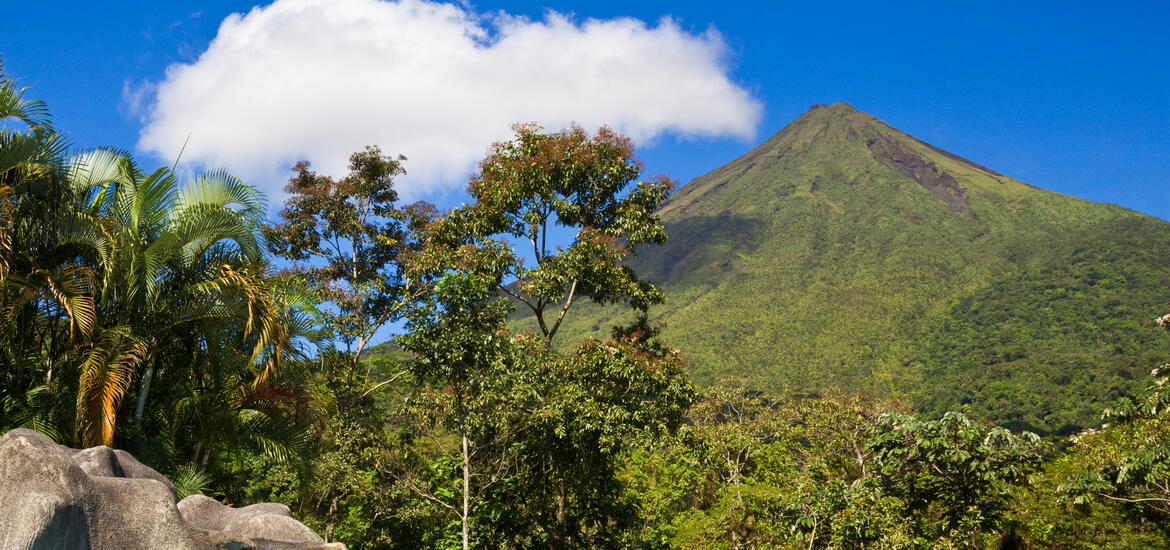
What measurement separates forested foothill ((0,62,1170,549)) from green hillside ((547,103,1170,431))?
4777 cm

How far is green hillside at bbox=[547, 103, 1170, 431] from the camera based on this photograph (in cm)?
6969

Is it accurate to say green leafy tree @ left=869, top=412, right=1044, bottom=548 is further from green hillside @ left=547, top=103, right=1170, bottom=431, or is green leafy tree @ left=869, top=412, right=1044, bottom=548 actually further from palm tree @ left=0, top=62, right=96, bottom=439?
green hillside @ left=547, top=103, right=1170, bottom=431

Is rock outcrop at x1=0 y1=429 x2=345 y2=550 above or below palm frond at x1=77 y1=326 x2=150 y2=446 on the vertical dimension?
below

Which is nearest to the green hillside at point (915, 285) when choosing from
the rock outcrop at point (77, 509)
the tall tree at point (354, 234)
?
the tall tree at point (354, 234)

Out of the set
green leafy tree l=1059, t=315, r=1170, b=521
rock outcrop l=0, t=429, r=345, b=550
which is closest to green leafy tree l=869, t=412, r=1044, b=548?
green leafy tree l=1059, t=315, r=1170, b=521

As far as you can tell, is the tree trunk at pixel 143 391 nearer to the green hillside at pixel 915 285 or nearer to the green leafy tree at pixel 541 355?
the green leafy tree at pixel 541 355

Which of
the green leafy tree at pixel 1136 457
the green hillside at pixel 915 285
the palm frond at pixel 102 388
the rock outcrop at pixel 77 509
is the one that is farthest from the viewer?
the green hillside at pixel 915 285

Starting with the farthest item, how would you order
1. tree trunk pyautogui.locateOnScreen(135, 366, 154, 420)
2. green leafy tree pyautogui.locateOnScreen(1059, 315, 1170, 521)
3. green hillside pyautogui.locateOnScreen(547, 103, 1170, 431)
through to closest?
green hillside pyautogui.locateOnScreen(547, 103, 1170, 431), green leafy tree pyautogui.locateOnScreen(1059, 315, 1170, 521), tree trunk pyautogui.locateOnScreen(135, 366, 154, 420)

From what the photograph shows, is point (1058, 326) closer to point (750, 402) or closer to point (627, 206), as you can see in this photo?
point (750, 402)

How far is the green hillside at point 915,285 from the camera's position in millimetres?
69688

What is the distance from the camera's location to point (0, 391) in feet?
24.1

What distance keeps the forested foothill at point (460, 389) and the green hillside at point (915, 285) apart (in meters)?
47.8

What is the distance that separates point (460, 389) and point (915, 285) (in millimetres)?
98994

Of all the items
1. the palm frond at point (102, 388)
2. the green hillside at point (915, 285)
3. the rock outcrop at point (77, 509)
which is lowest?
the rock outcrop at point (77, 509)
